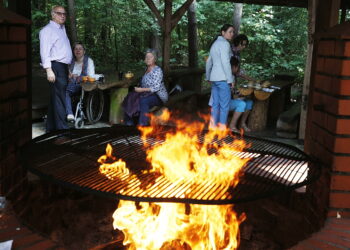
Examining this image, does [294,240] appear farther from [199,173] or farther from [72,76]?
[72,76]

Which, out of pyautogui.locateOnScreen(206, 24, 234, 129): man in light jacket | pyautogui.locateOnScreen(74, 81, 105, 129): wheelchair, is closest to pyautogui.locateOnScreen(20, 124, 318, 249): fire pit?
pyautogui.locateOnScreen(206, 24, 234, 129): man in light jacket

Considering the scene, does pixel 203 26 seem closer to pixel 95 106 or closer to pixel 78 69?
pixel 95 106

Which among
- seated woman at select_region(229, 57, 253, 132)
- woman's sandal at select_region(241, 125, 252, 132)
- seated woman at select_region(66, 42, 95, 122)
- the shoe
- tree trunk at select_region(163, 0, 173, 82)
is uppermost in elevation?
tree trunk at select_region(163, 0, 173, 82)

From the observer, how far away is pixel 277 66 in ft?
56.2

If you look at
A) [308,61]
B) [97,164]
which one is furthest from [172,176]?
[308,61]

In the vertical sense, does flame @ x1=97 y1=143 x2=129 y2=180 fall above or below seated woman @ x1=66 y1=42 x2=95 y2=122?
below

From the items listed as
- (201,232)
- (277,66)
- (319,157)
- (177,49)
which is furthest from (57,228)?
(177,49)

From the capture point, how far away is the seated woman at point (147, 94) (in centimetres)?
666

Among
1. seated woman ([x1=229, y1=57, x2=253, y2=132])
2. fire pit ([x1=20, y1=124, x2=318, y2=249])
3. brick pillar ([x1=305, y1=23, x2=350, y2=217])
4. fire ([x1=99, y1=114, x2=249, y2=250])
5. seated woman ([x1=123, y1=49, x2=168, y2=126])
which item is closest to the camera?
fire pit ([x1=20, y1=124, x2=318, y2=249])

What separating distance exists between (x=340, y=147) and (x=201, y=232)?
950 mm

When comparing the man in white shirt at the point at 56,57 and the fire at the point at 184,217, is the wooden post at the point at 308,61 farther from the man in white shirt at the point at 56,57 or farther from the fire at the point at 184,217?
the fire at the point at 184,217

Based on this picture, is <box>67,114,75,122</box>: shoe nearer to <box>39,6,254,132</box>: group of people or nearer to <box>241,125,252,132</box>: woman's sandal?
<box>39,6,254,132</box>: group of people

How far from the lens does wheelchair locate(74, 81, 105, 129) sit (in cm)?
685

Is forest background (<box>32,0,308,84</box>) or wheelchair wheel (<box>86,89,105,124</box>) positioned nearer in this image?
wheelchair wheel (<box>86,89,105,124</box>)
